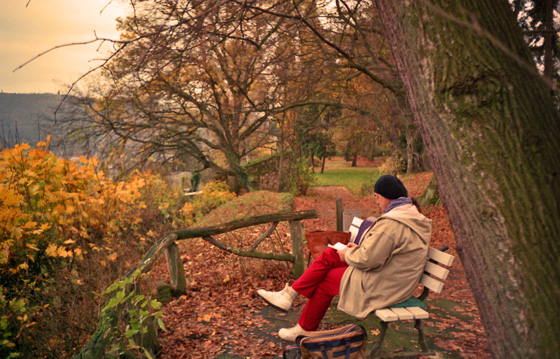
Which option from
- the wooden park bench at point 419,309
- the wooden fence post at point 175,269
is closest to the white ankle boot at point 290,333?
the wooden park bench at point 419,309

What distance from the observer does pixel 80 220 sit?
5.94 m

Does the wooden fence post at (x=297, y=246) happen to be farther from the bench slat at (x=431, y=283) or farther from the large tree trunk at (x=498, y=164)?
the large tree trunk at (x=498, y=164)

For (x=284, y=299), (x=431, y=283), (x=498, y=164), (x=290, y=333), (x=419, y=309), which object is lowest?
(x=290, y=333)

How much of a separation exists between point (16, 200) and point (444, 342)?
4784 mm

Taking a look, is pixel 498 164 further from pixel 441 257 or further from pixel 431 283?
pixel 431 283

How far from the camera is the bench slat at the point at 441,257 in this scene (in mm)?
2971

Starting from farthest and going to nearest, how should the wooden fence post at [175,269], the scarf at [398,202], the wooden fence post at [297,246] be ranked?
the wooden fence post at [297,246]
the wooden fence post at [175,269]
the scarf at [398,202]

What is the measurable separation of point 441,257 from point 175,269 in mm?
3194

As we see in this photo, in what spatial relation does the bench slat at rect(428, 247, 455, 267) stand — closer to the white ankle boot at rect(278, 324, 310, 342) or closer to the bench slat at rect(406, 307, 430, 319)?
the bench slat at rect(406, 307, 430, 319)

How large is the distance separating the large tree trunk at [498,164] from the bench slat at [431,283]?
1113 millimetres

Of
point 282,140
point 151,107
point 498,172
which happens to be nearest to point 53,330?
point 498,172

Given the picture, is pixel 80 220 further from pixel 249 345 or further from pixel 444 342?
pixel 444 342

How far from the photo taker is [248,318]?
439 cm

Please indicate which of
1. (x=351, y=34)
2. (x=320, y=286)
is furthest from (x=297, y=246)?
(x=351, y=34)
